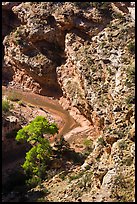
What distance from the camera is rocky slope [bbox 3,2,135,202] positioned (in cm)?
3366

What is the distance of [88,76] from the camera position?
5369 cm

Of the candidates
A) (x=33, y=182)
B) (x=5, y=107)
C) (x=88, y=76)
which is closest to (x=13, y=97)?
(x=5, y=107)

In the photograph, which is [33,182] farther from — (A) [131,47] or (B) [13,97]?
(B) [13,97]

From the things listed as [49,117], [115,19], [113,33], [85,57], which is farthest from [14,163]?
[115,19]

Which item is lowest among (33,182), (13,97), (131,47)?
(33,182)

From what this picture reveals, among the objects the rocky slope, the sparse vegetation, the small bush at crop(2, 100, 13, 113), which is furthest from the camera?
the small bush at crop(2, 100, 13, 113)

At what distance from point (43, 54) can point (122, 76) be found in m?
26.5

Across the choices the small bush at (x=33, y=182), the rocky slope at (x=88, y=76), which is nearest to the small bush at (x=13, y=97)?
the rocky slope at (x=88, y=76)

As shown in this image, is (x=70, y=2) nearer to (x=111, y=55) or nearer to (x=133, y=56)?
(x=111, y=55)

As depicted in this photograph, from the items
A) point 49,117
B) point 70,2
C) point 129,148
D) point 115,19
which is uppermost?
point 70,2

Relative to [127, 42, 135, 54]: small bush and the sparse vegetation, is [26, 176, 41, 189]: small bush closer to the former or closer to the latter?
the sparse vegetation

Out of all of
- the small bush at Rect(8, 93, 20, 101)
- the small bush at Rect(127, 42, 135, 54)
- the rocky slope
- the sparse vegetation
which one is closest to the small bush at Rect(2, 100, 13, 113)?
the small bush at Rect(8, 93, 20, 101)

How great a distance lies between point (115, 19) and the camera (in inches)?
2324

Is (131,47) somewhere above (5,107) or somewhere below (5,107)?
above
